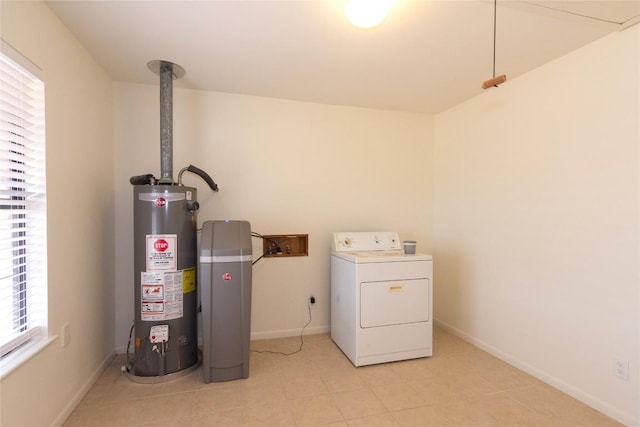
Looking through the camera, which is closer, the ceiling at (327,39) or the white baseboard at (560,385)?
the ceiling at (327,39)

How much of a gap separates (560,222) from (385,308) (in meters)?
1.45

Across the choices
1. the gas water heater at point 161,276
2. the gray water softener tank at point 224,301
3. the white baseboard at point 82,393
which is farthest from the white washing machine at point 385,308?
the white baseboard at point 82,393

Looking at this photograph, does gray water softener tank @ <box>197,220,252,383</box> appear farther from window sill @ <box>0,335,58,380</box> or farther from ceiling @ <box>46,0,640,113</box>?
ceiling @ <box>46,0,640,113</box>

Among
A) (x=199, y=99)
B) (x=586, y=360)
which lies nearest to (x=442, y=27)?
(x=199, y=99)

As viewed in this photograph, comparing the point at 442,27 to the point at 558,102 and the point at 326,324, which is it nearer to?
the point at 558,102

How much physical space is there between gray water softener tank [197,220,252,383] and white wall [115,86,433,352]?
2.36 ft

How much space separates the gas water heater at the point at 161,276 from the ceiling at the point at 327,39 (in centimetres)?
37

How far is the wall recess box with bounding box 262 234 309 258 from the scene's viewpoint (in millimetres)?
3156

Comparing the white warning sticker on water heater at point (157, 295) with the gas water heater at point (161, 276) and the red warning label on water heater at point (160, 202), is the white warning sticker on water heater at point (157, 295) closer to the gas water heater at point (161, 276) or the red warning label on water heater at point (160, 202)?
the gas water heater at point (161, 276)

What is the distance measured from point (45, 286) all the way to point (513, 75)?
3.55m

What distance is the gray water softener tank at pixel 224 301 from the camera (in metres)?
2.32

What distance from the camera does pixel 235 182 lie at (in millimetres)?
3055

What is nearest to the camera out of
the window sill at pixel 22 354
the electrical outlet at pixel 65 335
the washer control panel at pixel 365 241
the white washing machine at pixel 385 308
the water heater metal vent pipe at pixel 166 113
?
the window sill at pixel 22 354

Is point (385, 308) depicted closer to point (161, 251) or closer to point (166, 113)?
point (161, 251)
